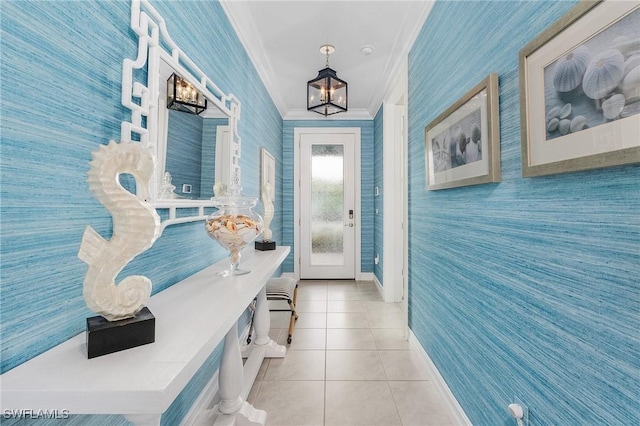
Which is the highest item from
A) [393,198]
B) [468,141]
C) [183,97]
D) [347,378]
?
[183,97]

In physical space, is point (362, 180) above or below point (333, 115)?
below

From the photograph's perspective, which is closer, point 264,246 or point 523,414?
point 523,414

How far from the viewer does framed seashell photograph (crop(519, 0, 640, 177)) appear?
66 centimetres

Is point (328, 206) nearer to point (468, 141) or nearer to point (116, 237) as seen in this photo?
point (468, 141)

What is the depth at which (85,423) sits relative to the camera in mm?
839

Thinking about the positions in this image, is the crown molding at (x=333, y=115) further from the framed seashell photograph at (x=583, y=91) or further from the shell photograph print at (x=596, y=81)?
the shell photograph print at (x=596, y=81)

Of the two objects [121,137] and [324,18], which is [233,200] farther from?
[324,18]

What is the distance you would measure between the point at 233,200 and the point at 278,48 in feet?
5.79

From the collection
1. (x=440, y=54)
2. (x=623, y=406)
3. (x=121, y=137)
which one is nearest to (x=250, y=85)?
(x=440, y=54)

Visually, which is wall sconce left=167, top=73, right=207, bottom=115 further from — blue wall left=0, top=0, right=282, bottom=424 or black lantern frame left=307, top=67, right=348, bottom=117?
black lantern frame left=307, top=67, right=348, bottom=117

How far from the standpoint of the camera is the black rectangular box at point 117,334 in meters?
0.69

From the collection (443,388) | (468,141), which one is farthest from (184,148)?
(443,388)

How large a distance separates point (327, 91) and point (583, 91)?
196 cm

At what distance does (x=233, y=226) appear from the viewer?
143cm
